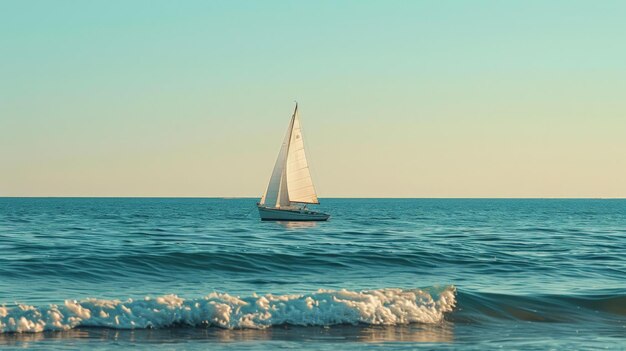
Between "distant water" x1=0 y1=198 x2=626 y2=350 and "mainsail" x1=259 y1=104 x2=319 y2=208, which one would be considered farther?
"mainsail" x1=259 y1=104 x2=319 y2=208

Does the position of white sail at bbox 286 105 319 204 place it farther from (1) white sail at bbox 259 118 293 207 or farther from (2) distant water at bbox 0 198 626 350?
(2) distant water at bbox 0 198 626 350

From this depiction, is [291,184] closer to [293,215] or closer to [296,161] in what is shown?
[296,161]

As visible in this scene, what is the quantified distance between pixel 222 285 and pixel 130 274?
4206 millimetres

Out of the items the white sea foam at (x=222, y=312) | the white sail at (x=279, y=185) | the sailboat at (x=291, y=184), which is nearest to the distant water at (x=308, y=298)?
the white sea foam at (x=222, y=312)

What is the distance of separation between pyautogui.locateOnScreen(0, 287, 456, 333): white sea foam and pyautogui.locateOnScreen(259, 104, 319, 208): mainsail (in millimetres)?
67602

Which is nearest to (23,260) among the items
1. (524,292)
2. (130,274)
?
(130,274)

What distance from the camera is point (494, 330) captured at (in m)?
21.3

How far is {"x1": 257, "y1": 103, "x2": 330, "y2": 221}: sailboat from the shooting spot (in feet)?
295

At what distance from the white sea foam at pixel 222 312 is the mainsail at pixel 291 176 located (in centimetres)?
6760

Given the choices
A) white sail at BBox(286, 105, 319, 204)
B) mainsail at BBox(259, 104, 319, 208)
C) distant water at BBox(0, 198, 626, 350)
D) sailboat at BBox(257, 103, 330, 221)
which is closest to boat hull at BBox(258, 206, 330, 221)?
sailboat at BBox(257, 103, 330, 221)

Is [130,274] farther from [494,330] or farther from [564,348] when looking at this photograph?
[564,348]

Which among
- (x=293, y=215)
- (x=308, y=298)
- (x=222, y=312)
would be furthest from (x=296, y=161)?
(x=222, y=312)

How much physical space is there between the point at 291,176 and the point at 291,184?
3.45ft

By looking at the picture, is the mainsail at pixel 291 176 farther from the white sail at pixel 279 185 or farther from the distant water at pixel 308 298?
the distant water at pixel 308 298
